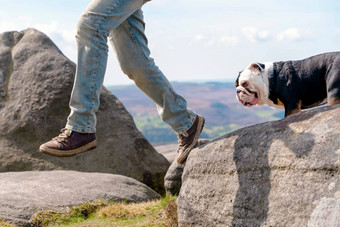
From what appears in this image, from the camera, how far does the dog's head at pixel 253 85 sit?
8164 mm

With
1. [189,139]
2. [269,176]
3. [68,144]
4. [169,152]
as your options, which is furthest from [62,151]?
[169,152]

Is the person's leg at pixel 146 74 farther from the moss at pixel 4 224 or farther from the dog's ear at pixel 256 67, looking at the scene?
the moss at pixel 4 224

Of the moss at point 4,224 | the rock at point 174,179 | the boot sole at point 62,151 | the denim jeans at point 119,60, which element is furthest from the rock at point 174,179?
the boot sole at point 62,151

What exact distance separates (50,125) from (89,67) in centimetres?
671

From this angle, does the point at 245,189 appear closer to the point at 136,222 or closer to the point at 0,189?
the point at 136,222

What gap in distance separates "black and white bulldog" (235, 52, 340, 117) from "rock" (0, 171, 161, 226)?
2.98 metres

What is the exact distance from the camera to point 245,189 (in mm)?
5652

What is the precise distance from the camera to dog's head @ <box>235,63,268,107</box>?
→ 8.16m

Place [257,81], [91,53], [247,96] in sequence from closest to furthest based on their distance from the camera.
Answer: [91,53] < [257,81] < [247,96]

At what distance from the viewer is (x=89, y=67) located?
5.90 m

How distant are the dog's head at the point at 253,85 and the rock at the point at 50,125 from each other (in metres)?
4.76

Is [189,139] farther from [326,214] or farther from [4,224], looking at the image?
[4,224]

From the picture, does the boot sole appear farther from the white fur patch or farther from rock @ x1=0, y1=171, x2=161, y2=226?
the white fur patch

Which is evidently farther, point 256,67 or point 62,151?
point 256,67
